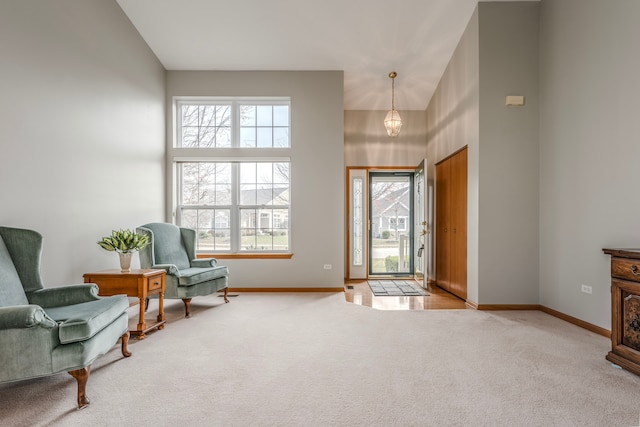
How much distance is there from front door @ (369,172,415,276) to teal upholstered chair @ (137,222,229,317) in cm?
323

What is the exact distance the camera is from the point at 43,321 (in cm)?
186

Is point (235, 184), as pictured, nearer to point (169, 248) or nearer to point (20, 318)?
point (169, 248)

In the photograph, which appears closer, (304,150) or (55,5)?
(55,5)

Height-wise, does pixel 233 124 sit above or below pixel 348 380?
above

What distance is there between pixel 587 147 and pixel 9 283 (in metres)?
4.84

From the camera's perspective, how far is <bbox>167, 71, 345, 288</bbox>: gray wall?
5.11 m

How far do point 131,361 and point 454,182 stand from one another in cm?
439

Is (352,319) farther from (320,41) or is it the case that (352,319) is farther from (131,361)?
(320,41)

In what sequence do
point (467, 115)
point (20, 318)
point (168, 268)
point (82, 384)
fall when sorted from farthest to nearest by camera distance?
point (467, 115), point (168, 268), point (82, 384), point (20, 318)

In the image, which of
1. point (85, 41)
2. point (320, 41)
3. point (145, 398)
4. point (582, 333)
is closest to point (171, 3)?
point (85, 41)

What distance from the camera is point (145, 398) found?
6.57ft

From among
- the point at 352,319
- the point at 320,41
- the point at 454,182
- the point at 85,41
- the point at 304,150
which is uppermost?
the point at 320,41

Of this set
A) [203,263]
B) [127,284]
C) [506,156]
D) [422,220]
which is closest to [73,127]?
[127,284]

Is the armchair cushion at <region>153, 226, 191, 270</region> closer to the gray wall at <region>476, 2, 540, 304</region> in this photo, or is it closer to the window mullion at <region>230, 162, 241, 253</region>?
the window mullion at <region>230, 162, 241, 253</region>
